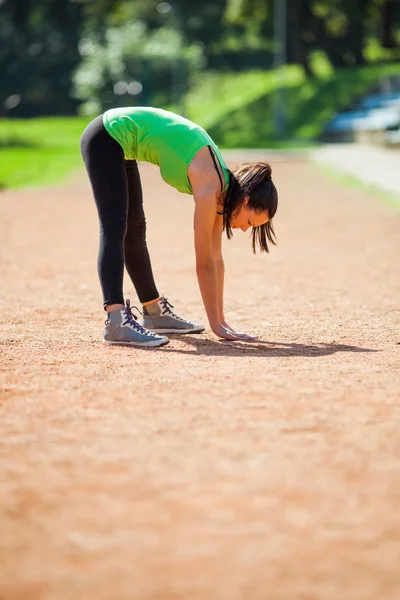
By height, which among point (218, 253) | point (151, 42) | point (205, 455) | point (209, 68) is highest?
point (151, 42)

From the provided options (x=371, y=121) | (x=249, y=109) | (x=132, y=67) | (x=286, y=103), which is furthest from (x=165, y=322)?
(x=132, y=67)

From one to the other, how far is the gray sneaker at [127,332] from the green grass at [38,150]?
52.3 feet

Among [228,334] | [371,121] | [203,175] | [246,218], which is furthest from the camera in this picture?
[371,121]

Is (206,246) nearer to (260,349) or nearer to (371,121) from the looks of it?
(260,349)

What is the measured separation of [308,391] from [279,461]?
108cm

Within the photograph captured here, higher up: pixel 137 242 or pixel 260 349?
pixel 137 242

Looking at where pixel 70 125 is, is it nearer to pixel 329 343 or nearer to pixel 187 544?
pixel 329 343

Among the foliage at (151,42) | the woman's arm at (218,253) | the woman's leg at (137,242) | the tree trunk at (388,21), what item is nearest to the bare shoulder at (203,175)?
the woman's arm at (218,253)

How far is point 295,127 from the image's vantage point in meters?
43.1

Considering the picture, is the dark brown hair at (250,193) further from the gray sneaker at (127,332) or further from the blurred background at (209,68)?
the blurred background at (209,68)

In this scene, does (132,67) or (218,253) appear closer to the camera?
(218,253)

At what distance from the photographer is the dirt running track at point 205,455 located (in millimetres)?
2900

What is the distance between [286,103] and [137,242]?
39080 mm

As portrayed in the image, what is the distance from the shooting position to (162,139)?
18.5ft
